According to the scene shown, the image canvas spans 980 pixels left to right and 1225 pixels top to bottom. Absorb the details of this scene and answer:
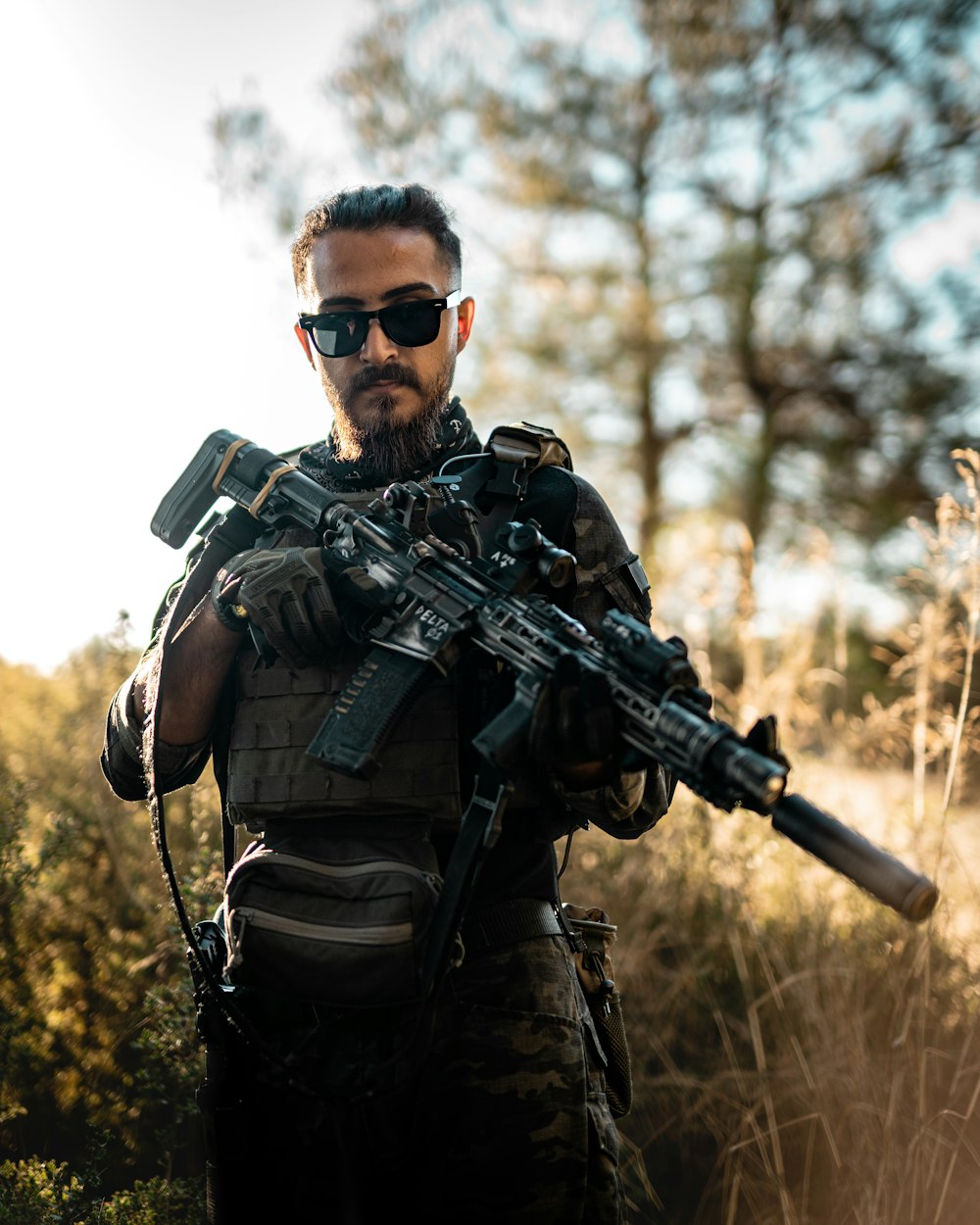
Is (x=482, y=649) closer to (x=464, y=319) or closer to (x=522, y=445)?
(x=522, y=445)

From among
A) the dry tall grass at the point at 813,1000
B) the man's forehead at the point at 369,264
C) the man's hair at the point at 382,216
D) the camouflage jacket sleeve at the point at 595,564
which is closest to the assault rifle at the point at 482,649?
the camouflage jacket sleeve at the point at 595,564

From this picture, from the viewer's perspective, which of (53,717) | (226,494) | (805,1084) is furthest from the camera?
(53,717)

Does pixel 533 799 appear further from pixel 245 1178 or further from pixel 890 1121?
pixel 890 1121

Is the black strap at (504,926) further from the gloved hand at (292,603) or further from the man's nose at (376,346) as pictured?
the man's nose at (376,346)

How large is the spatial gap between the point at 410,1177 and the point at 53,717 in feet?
11.2

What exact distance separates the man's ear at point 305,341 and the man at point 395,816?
0.13m

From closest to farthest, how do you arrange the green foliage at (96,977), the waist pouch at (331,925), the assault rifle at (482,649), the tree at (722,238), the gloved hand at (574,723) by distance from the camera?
the assault rifle at (482,649)
the gloved hand at (574,723)
the waist pouch at (331,925)
the green foliage at (96,977)
the tree at (722,238)

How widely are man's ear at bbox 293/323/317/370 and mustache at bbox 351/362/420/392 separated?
0.82 ft

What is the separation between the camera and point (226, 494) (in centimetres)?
230

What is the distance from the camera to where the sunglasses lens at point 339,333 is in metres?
2.19

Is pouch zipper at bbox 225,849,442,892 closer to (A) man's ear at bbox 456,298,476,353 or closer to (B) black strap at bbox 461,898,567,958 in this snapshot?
(B) black strap at bbox 461,898,567,958

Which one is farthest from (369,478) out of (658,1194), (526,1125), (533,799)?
(658,1194)

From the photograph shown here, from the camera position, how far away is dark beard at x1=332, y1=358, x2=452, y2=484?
2.23 metres

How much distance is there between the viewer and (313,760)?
1924 millimetres
